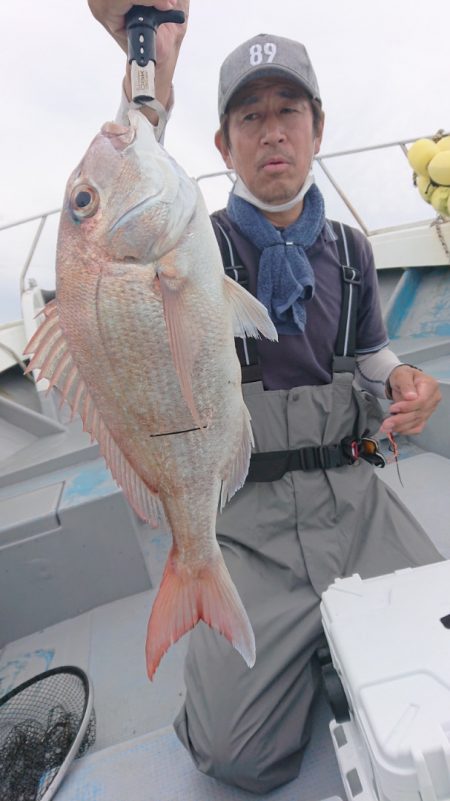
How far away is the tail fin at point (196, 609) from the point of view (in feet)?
4.00

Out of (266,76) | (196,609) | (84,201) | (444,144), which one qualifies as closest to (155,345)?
(84,201)

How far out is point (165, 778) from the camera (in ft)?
5.23

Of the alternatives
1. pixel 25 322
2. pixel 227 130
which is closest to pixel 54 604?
pixel 227 130

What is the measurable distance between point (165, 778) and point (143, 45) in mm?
2232

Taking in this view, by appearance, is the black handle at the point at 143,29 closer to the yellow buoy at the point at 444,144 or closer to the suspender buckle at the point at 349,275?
the suspender buckle at the point at 349,275

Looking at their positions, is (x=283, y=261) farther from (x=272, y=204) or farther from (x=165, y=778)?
(x=165, y=778)

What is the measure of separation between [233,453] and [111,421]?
34 centimetres

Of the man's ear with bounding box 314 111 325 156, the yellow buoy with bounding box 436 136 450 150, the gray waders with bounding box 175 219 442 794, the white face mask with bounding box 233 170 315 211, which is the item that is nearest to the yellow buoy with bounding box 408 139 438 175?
the yellow buoy with bounding box 436 136 450 150

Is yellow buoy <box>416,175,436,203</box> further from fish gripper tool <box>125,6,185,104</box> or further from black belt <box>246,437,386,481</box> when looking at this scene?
fish gripper tool <box>125,6,185,104</box>

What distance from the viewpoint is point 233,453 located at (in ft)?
4.43

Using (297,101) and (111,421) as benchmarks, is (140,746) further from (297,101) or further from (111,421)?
(297,101)

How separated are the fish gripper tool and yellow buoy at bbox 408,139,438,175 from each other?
4.28 metres

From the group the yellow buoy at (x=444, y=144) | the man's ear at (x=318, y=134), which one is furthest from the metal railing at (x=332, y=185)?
the man's ear at (x=318, y=134)

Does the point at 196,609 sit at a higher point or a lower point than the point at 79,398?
lower
